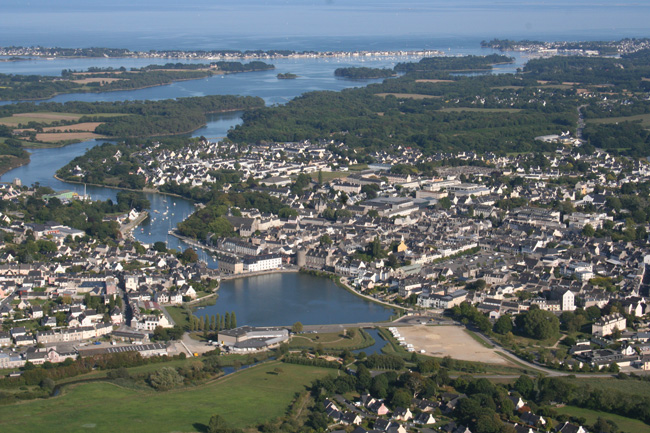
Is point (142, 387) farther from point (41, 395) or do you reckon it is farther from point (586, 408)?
point (586, 408)

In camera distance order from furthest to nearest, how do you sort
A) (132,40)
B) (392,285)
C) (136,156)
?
(132,40) < (136,156) < (392,285)

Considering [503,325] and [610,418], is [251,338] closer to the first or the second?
[503,325]

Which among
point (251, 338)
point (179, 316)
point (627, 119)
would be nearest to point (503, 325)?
point (251, 338)

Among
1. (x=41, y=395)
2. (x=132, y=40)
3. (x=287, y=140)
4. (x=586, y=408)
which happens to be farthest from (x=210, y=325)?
(x=132, y=40)

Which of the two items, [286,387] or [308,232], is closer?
[286,387]

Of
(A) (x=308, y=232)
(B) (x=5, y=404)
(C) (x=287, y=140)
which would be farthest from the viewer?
(C) (x=287, y=140)

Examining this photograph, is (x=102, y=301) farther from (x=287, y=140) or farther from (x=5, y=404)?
(x=287, y=140)
